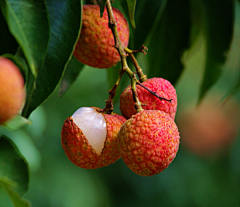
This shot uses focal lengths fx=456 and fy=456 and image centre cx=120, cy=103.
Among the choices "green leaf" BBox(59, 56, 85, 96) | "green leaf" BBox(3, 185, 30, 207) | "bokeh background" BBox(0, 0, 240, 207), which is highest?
"green leaf" BBox(3, 185, 30, 207)

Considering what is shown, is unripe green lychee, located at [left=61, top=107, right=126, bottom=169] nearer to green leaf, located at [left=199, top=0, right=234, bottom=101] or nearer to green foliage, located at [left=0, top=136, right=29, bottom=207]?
green foliage, located at [left=0, top=136, right=29, bottom=207]

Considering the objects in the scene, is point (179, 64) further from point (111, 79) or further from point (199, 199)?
point (199, 199)

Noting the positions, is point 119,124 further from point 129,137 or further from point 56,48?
point 56,48

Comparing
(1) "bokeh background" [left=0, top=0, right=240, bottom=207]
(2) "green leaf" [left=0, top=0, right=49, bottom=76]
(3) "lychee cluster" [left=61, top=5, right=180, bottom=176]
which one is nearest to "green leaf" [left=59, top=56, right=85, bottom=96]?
(3) "lychee cluster" [left=61, top=5, right=180, bottom=176]

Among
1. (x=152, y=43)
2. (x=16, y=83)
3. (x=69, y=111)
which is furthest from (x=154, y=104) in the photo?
(x=69, y=111)

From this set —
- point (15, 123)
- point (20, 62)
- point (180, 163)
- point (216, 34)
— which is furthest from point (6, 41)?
point (180, 163)

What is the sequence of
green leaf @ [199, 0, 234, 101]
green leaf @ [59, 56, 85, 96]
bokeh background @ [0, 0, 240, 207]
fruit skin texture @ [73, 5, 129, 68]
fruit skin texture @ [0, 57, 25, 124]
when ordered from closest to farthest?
1. fruit skin texture @ [0, 57, 25, 124]
2. fruit skin texture @ [73, 5, 129, 68]
3. green leaf @ [59, 56, 85, 96]
4. green leaf @ [199, 0, 234, 101]
5. bokeh background @ [0, 0, 240, 207]

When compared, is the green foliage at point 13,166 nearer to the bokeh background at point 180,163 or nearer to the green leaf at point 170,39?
the green leaf at point 170,39

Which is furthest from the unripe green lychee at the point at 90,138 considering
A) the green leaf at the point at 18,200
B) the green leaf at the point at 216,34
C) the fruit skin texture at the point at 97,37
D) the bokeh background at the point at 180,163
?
the bokeh background at the point at 180,163
